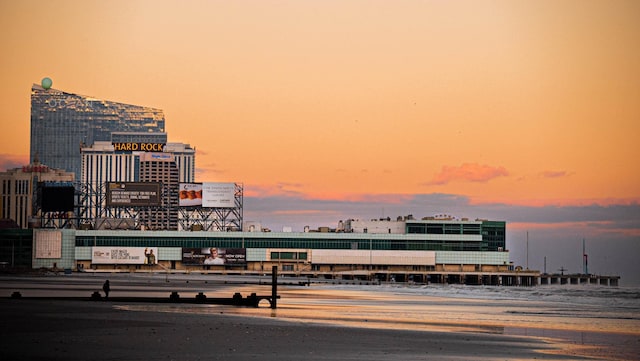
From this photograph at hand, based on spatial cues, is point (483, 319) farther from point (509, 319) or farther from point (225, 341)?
point (225, 341)

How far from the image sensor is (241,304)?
83750 millimetres

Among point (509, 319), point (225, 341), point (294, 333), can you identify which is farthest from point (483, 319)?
point (225, 341)

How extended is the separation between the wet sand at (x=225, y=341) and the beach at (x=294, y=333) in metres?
0.05

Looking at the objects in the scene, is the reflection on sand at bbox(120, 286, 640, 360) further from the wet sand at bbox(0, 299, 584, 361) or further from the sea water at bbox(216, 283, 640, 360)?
the wet sand at bbox(0, 299, 584, 361)

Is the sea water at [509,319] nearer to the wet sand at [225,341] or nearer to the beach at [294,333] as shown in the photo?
the beach at [294,333]

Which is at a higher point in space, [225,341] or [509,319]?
[225,341]

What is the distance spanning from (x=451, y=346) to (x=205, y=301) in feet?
115

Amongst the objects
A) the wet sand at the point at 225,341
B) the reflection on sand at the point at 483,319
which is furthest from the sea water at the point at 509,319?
the wet sand at the point at 225,341

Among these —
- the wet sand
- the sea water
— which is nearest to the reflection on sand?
the sea water

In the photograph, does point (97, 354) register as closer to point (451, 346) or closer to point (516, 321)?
point (451, 346)

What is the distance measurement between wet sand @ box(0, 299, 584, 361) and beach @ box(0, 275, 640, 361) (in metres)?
0.05

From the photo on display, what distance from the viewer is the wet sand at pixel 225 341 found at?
46.0 meters

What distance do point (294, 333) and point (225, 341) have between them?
250 inches

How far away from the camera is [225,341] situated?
2028 inches
